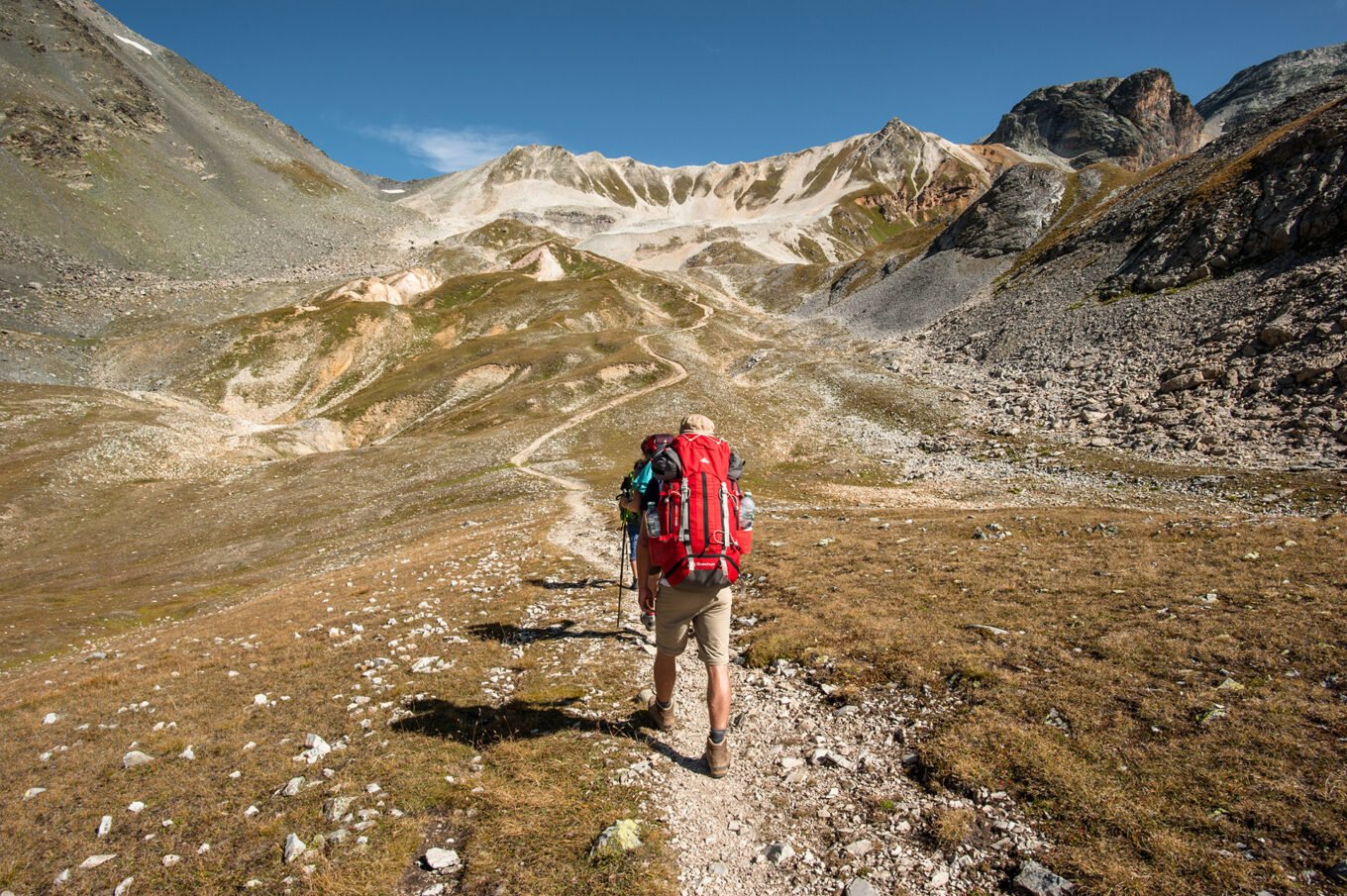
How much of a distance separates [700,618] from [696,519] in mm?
1620

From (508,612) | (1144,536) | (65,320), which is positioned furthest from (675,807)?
(65,320)

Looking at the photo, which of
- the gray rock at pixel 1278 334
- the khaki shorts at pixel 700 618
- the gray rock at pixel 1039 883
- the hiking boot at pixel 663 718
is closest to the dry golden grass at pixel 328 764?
the hiking boot at pixel 663 718

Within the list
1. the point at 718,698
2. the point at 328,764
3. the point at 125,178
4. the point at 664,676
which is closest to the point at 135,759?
the point at 328,764

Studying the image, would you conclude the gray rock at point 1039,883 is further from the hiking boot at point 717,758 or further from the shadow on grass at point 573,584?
the shadow on grass at point 573,584

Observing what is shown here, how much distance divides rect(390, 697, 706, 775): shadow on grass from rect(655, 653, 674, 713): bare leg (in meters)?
0.74

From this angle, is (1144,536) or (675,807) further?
(1144,536)

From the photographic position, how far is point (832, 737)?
932cm

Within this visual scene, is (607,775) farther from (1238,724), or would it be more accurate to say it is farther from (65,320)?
(65,320)

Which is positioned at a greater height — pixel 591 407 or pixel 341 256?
pixel 341 256

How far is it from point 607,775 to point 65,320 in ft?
441

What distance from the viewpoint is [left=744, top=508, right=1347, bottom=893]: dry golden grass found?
20.3 feet

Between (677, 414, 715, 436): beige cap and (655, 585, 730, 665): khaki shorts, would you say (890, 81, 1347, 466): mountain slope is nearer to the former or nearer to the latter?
(677, 414, 715, 436): beige cap

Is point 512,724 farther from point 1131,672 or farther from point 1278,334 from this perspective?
point 1278,334

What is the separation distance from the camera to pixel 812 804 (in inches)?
308
